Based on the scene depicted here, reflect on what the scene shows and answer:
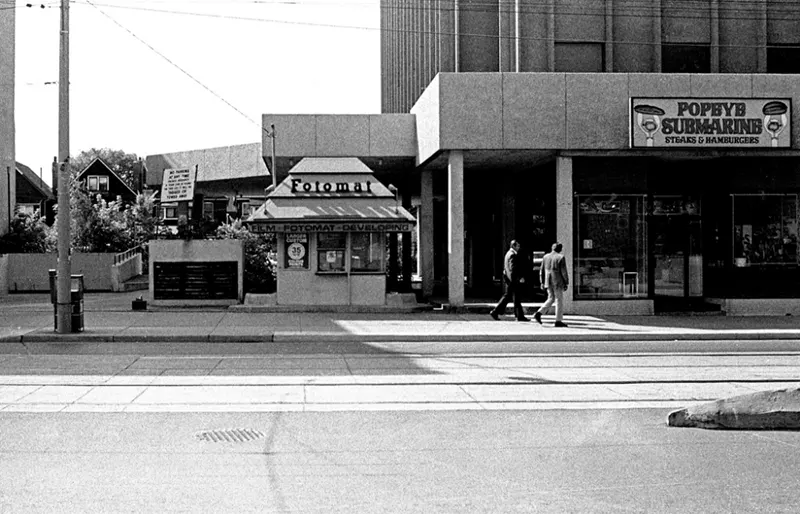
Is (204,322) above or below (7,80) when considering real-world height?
below

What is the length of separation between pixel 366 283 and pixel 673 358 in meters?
9.54

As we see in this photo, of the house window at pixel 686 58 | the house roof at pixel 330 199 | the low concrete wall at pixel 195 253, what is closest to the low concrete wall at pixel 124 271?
the low concrete wall at pixel 195 253

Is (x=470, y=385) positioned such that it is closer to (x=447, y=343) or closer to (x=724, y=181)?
(x=447, y=343)

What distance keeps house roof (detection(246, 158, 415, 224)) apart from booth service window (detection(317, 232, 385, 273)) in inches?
27.8

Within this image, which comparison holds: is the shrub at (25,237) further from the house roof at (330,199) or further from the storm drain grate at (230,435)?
the storm drain grate at (230,435)

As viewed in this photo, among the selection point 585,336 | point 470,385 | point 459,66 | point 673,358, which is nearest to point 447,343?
point 585,336

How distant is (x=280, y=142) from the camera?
24.4 m

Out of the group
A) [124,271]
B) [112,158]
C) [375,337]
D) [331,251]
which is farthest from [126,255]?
[112,158]

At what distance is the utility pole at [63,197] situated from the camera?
16.6m

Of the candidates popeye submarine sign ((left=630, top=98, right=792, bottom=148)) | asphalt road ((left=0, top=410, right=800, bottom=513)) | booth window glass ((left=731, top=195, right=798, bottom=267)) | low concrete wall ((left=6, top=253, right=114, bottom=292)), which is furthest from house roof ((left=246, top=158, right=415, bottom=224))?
asphalt road ((left=0, top=410, right=800, bottom=513))

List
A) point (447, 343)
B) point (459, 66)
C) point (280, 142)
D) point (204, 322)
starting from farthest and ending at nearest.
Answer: point (459, 66) → point (280, 142) → point (204, 322) → point (447, 343)

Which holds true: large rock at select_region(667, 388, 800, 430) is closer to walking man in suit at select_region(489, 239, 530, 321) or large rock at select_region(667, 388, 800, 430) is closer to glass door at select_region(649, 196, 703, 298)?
walking man in suit at select_region(489, 239, 530, 321)

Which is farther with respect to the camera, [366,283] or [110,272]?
[110,272]

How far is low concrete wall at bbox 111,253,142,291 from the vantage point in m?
31.1
